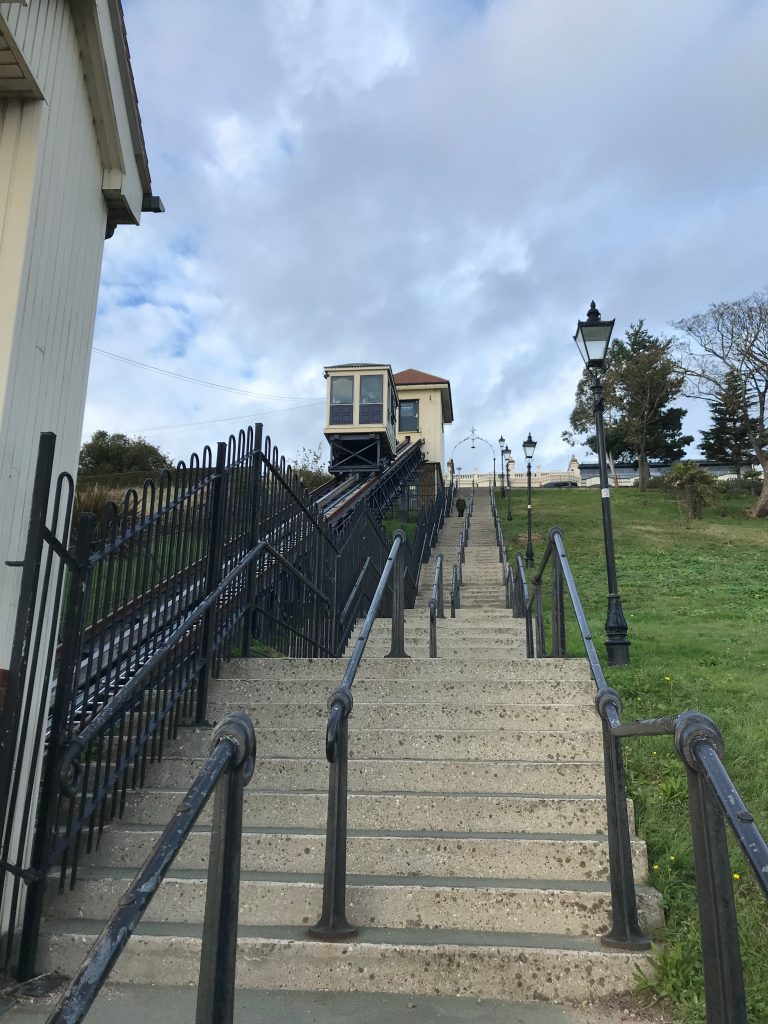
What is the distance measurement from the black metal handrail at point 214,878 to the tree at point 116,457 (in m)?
27.6

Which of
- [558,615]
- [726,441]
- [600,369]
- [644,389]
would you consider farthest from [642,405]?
[558,615]

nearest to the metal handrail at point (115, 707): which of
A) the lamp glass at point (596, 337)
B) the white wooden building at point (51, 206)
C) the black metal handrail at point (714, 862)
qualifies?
the white wooden building at point (51, 206)

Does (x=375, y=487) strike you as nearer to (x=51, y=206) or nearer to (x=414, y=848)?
(x=51, y=206)

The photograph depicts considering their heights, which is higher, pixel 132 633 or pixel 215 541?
pixel 215 541

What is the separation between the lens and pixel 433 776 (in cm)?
369

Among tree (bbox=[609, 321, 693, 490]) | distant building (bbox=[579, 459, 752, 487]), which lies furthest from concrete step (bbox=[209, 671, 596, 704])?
distant building (bbox=[579, 459, 752, 487])

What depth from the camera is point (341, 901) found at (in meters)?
2.78

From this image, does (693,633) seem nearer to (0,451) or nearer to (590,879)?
(590,879)

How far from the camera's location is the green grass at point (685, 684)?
2680mm

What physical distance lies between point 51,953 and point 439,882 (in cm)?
150

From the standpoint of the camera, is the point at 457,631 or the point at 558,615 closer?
the point at 558,615

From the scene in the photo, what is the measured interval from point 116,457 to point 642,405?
28.4m

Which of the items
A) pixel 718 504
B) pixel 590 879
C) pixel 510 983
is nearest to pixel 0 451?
pixel 510 983

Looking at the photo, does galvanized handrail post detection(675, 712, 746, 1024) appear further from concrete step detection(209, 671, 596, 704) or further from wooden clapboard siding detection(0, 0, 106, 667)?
wooden clapboard siding detection(0, 0, 106, 667)
